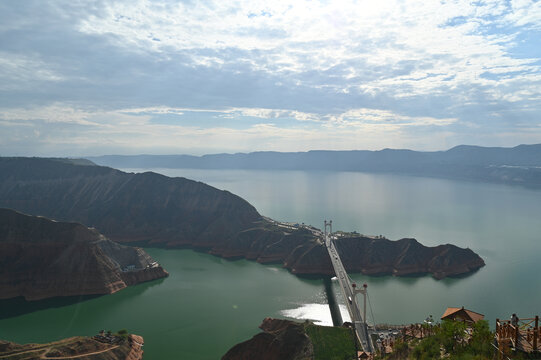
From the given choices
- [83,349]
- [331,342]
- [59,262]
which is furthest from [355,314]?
[59,262]

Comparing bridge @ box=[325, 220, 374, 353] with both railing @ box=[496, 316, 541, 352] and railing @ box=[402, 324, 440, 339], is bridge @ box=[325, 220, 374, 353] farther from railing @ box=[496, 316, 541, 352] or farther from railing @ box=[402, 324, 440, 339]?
railing @ box=[496, 316, 541, 352]

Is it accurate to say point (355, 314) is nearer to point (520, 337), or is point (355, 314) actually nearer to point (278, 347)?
point (278, 347)

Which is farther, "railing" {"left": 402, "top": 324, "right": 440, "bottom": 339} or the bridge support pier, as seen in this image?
the bridge support pier

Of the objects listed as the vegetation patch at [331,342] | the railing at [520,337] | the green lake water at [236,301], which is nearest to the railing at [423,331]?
the vegetation patch at [331,342]

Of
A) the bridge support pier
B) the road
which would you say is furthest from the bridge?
the bridge support pier

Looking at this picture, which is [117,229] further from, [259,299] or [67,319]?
[259,299]

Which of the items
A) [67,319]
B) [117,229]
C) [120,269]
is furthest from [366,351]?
[117,229]

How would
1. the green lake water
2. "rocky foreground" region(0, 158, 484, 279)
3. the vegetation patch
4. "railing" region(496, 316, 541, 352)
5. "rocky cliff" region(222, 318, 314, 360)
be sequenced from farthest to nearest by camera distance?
"rocky foreground" region(0, 158, 484, 279) → the green lake water → "rocky cliff" region(222, 318, 314, 360) → the vegetation patch → "railing" region(496, 316, 541, 352)
